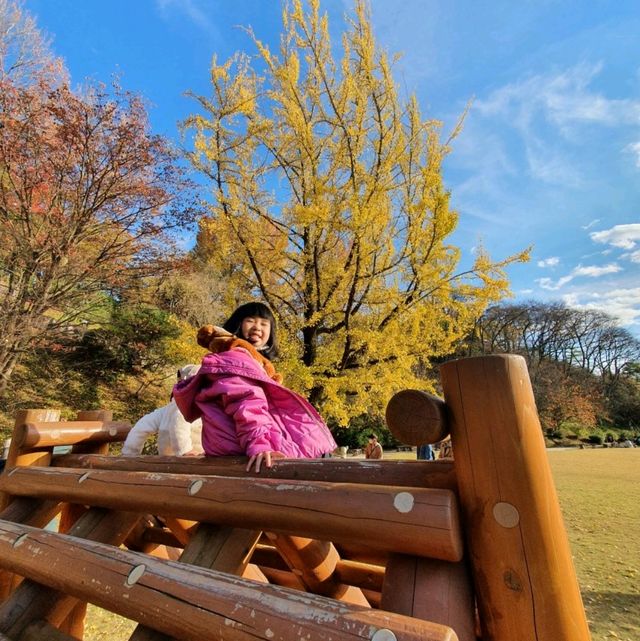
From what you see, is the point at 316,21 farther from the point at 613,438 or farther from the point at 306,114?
the point at 613,438

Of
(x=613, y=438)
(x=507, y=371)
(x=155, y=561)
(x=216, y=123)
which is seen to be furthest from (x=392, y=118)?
(x=613, y=438)

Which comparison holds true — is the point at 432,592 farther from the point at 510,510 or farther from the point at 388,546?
the point at 510,510

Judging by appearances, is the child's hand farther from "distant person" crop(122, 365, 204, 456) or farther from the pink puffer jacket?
"distant person" crop(122, 365, 204, 456)

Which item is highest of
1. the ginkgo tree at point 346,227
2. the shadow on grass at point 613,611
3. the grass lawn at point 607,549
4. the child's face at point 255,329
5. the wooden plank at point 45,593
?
the ginkgo tree at point 346,227

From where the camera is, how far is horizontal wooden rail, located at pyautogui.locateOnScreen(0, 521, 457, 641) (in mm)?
784

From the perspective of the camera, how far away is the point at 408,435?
40.9 inches

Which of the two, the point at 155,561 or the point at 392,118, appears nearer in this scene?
the point at 155,561

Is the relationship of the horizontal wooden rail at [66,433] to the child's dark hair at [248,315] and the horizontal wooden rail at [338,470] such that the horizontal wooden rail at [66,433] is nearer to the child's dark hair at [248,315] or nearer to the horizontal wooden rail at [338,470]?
the horizontal wooden rail at [338,470]

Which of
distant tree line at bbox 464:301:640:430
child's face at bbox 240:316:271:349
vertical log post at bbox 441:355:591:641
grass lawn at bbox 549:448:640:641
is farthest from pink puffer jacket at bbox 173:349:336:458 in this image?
distant tree line at bbox 464:301:640:430

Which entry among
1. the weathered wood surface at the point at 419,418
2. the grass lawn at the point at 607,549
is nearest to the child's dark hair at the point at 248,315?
the weathered wood surface at the point at 419,418

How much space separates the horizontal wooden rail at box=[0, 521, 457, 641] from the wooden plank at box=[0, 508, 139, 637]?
33mm

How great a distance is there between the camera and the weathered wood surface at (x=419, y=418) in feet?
3.35

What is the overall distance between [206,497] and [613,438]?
126 feet

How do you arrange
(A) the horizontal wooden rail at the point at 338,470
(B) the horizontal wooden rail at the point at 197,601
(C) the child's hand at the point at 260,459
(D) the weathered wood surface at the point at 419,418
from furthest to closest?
(C) the child's hand at the point at 260,459, (A) the horizontal wooden rail at the point at 338,470, (D) the weathered wood surface at the point at 419,418, (B) the horizontal wooden rail at the point at 197,601
